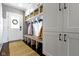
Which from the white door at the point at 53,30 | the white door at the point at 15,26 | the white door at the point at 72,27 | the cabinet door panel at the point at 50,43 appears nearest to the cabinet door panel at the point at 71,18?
the white door at the point at 72,27

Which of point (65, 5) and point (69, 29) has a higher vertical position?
point (65, 5)

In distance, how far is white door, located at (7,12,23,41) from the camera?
1.09 meters

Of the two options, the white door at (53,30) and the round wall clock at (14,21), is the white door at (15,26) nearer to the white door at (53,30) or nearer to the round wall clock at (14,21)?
the round wall clock at (14,21)

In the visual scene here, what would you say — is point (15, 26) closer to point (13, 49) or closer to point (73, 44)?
point (13, 49)

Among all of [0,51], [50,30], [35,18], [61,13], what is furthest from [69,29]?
[0,51]

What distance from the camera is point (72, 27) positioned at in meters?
0.93

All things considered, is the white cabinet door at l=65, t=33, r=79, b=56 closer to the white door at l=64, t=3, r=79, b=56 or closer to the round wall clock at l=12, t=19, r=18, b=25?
the white door at l=64, t=3, r=79, b=56

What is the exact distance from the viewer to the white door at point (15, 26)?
1093 millimetres

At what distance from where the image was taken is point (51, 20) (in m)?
1.30

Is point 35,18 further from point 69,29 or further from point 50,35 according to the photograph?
point 69,29

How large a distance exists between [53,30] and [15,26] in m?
0.55

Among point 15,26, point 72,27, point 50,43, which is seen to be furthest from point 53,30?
point 15,26

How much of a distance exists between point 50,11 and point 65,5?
1.17ft

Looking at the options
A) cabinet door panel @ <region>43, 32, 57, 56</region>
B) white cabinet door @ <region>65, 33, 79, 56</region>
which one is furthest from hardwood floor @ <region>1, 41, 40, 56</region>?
white cabinet door @ <region>65, 33, 79, 56</region>
